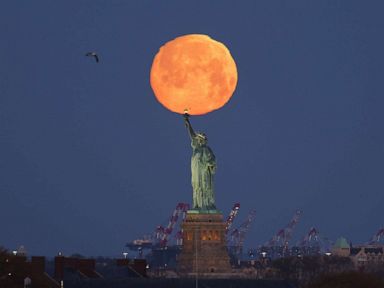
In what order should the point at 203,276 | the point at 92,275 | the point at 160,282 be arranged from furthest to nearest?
the point at 203,276, the point at 92,275, the point at 160,282

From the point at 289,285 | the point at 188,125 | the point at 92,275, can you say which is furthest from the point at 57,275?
the point at 188,125

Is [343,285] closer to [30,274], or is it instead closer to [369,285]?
[369,285]

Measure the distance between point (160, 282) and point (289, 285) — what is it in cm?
1357

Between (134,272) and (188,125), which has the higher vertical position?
(188,125)

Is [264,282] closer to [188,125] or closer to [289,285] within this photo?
[289,285]

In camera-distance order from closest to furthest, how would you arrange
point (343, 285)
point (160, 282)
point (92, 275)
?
point (343, 285)
point (160, 282)
point (92, 275)

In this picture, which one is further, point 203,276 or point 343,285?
point 203,276

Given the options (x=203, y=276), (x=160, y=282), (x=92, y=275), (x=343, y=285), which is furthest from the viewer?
(x=203, y=276)

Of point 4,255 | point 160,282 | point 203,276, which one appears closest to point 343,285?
point 160,282

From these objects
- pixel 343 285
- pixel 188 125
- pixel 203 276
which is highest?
pixel 188 125

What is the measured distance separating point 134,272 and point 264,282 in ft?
55.3

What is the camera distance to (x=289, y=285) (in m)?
170

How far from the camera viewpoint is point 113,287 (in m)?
159

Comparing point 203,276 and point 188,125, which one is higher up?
point 188,125
